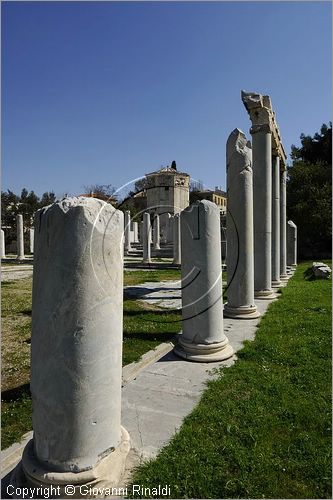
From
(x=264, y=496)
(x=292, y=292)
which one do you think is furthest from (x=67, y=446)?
(x=292, y=292)

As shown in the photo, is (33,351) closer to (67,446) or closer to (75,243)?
(67,446)

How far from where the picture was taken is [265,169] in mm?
11789

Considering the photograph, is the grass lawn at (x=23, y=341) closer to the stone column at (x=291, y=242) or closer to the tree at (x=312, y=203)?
the stone column at (x=291, y=242)

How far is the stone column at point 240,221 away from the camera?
29.1 ft

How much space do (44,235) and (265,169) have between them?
998 centimetres

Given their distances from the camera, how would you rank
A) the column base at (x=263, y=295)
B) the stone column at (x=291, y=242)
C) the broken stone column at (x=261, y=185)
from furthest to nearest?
the stone column at (x=291, y=242)
the column base at (x=263, y=295)
the broken stone column at (x=261, y=185)

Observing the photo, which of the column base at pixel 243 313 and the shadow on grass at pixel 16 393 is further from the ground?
the column base at pixel 243 313

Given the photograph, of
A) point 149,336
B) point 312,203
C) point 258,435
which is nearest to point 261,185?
point 149,336

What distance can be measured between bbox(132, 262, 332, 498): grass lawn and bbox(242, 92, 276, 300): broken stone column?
A: 207 inches

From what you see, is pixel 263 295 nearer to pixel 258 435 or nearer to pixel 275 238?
pixel 275 238

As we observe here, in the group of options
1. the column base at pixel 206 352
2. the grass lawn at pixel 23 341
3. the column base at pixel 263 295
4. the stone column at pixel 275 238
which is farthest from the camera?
the stone column at pixel 275 238

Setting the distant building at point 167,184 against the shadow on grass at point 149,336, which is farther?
the distant building at point 167,184

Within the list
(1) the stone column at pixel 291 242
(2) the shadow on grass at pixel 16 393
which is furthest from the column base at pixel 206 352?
(1) the stone column at pixel 291 242

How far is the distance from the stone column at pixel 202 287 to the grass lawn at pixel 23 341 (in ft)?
3.50
